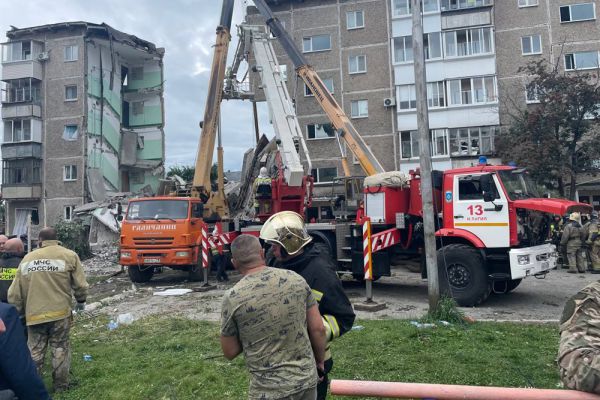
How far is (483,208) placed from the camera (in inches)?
338

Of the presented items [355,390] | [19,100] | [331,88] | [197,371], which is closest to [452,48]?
[331,88]

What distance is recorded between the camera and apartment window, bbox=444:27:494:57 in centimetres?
2627

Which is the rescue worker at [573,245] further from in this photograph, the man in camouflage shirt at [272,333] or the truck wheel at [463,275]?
the man in camouflage shirt at [272,333]

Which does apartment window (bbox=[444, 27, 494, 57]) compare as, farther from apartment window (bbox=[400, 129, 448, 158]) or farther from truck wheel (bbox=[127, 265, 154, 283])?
truck wheel (bbox=[127, 265, 154, 283])

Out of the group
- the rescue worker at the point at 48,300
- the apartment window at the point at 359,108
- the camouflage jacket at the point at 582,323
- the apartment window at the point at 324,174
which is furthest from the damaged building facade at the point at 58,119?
the camouflage jacket at the point at 582,323

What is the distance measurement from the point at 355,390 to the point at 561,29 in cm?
3067

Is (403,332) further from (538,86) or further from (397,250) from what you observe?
(538,86)

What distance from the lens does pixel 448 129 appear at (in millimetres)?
26422

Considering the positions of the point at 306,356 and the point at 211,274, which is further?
the point at 211,274

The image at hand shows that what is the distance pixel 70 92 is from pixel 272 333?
35229 mm

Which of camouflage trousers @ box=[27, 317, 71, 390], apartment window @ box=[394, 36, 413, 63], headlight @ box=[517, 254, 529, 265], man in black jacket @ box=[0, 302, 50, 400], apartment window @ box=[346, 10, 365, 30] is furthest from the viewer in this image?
apartment window @ box=[346, 10, 365, 30]

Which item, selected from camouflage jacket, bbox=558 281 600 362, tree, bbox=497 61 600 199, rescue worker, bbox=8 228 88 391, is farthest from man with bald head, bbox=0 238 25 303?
tree, bbox=497 61 600 199

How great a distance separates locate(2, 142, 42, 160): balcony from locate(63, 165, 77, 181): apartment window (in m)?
2.33

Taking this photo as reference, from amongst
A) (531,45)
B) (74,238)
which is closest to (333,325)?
(74,238)
